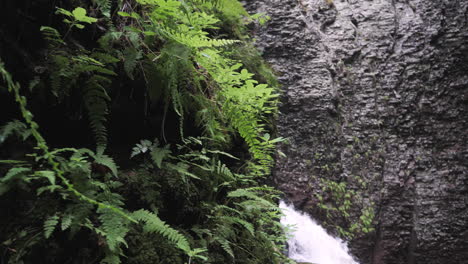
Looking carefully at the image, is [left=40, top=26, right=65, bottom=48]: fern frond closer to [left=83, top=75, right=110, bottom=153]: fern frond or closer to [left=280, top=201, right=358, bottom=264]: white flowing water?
[left=83, top=75, right=110, bottom=153]: fern frond

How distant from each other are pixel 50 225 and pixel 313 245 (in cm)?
662

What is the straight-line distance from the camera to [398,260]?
6.80 meters

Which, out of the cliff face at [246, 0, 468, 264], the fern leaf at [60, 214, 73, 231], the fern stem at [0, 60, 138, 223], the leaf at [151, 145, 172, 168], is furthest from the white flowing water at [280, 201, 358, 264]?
the fern stem at [0, 60, 138, 223]

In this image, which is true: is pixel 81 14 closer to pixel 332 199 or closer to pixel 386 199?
pixel 332 199

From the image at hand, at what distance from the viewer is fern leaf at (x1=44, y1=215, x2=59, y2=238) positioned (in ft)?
4.00

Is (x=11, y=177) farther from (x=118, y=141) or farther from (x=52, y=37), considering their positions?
(x=52, y=37)

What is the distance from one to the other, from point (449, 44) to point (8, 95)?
377 inches

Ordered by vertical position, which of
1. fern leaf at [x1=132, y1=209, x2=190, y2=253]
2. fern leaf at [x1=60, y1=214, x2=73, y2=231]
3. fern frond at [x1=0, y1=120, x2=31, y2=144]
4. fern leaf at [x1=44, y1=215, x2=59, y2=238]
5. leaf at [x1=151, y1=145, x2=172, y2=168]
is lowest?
fern leaf at [x1=44, y1=215, x2=59, y2=238]

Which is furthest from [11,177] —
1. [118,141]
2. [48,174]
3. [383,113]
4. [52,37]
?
[383,113]

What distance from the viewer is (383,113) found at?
26.1ft

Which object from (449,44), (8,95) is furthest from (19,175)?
(449,44)

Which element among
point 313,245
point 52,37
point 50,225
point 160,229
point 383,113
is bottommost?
point 50,225

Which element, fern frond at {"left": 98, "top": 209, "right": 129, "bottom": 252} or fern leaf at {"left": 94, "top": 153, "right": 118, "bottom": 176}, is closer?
fern frond at {"left": 98, "top": 209, "right": 129, "bottom": 252}

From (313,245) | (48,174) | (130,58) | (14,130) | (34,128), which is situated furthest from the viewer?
(313,245)
